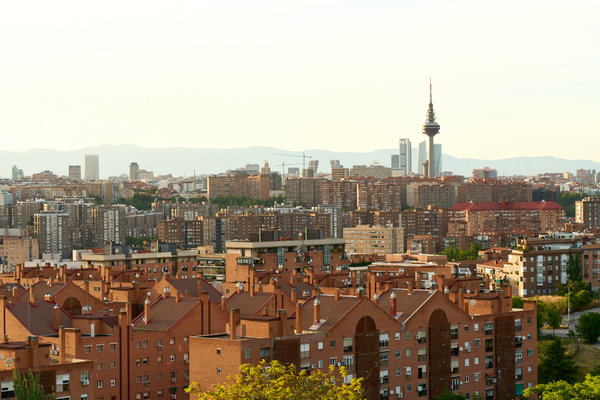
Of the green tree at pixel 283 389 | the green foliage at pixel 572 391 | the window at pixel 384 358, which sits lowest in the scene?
the window at pixel 384 358

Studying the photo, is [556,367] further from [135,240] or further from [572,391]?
[135,240]

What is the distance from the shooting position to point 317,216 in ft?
406

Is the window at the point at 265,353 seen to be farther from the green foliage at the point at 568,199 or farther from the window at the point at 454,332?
the green foliage at the point at 568,199

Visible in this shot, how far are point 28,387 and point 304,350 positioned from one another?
836 cm

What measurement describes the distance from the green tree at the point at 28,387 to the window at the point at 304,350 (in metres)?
7.64

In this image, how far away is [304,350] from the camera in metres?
31.3

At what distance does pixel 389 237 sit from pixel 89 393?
275 feet

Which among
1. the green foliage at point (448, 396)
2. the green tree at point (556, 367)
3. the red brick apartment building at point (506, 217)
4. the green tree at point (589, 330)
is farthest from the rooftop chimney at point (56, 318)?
the red brick apartment building at point (506, 217)

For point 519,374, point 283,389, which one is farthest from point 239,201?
point 283,389

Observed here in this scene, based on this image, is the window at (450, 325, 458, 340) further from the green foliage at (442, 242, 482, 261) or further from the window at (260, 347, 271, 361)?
the green foliage at (442, 242, 482, 261)

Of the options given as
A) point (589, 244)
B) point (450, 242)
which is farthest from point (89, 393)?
point (450, 242)

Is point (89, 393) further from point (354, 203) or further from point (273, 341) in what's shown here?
point (354, 203)

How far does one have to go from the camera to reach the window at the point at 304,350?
3122 centimetres

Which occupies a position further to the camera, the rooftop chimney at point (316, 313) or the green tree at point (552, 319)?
the green tree at point (552, 319)
